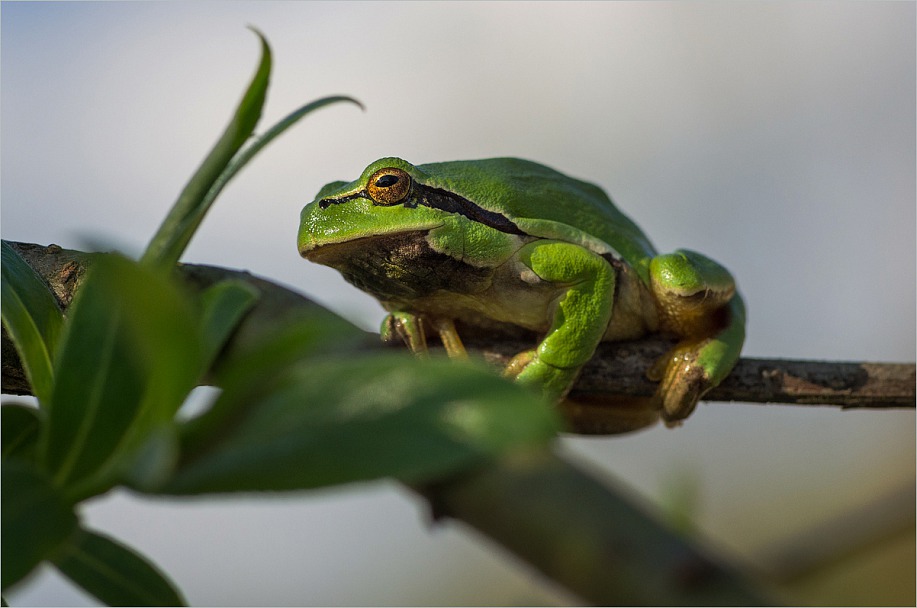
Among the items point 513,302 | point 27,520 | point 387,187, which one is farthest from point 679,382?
point 27,520

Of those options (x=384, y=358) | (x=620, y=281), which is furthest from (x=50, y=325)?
(x=620, y=281)

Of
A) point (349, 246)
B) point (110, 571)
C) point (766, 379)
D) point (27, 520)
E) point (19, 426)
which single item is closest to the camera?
point (27, 520)

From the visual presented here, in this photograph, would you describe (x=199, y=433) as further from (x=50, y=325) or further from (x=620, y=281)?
(x=620, y=281)

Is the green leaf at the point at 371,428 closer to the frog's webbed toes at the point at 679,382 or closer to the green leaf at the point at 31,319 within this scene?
the green leaf at the point at 31,319

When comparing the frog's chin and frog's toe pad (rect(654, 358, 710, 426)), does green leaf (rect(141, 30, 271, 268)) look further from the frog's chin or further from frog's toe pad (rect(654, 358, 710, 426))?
frog's toe pad (rect(654, 358, 710, 426))

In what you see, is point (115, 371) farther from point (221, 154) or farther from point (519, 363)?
point (519, 363)

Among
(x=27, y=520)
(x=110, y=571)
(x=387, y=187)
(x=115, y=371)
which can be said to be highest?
(x=387, y=187)

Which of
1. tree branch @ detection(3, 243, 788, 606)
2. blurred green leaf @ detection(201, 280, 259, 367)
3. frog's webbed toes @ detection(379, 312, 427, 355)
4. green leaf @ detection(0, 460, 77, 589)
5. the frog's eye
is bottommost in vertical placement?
frog's webbed toes @ detection(379, 312, 427, 355)

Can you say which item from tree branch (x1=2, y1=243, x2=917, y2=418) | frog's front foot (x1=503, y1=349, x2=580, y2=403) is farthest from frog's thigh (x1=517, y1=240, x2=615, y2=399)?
tree branch (x1=2, y1=243, x2=917, y2=418)
